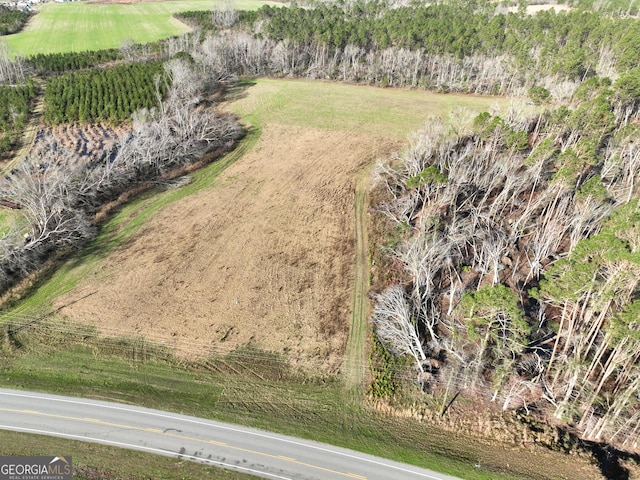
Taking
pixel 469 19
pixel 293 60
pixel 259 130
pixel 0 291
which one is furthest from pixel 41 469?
pixel 469 19

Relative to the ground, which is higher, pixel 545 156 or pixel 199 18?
pixel 199 18

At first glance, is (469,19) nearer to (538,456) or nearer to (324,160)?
(324,160)

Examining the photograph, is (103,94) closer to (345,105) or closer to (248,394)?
(345,105)

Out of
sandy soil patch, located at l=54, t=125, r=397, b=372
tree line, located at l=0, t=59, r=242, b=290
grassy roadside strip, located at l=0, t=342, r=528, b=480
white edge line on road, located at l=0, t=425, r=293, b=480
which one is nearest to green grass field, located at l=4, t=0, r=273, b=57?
tree line, located at l=0, t=59, r=242, b=290

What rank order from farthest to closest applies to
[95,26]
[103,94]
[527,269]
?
1. [95,26]
2. [103,94]
3. [527,269]

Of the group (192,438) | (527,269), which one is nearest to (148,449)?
(192,438)

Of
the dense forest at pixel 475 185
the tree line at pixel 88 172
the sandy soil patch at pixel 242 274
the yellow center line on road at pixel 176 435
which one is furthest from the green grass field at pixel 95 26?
the yellow center line on road at pixel 176 435

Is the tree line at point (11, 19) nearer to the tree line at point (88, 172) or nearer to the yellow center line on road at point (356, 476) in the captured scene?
the tree line at point (88, 172)

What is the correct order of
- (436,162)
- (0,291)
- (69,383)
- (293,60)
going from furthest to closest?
(293,60) → (436,162) → (0,291) → (69,383)
